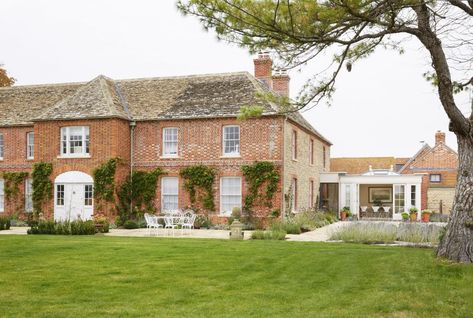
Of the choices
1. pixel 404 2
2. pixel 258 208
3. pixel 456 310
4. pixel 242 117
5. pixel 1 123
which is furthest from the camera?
pixel 1 123

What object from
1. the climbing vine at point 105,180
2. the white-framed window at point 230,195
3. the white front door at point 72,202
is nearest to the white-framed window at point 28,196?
the white front door at point 72,202

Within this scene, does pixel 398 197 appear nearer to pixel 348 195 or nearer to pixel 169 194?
pixel 348 195

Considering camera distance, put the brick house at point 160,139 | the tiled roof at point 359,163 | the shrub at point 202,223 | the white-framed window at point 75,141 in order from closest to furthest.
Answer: the shrub at point 202,223, the brick house at point 160,139, the white-framed window at point 75,141, the tiled roof at point 359,163

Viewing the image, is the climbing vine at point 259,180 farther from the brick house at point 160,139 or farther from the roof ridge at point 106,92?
the roof ridge at point 106,92

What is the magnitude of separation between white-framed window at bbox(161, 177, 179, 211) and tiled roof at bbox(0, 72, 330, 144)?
3.16m

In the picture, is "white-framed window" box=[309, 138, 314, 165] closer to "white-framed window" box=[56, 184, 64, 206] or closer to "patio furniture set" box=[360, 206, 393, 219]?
"patio furniture set" box=[360, 206, 393, 219]

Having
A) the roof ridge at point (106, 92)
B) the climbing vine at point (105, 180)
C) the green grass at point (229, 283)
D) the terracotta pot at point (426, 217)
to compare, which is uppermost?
the roof ridge at point (106, 92)

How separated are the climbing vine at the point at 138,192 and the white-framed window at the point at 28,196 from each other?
5.63 m

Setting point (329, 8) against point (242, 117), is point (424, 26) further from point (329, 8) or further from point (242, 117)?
point (242, 117)

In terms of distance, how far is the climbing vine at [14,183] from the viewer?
2928 cm

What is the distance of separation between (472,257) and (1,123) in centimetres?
2598

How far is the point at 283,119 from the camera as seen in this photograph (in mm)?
25438

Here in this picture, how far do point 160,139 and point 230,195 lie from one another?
4.60 meters

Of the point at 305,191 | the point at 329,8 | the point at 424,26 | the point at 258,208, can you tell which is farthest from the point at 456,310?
the point at 305,191
